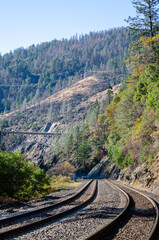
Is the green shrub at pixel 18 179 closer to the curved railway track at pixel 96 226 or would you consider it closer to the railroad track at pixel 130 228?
the curved railway track at pixel 96 226

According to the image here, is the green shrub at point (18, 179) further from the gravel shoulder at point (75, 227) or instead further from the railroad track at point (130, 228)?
the railroad track at point (130, 228)

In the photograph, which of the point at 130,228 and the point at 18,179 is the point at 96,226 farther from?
the point at 18,179

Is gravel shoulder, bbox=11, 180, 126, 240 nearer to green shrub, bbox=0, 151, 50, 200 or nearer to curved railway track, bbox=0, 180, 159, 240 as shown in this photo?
curved railway track, bbox=0, 180, 159, 240

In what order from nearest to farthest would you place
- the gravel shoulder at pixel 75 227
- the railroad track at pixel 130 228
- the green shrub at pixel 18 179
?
the railroad track at pixel 130 228
the gravel shoulder at pixel 75 227
the green shrub at pixel 18 179

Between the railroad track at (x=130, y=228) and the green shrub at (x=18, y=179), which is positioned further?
the green shrub at (x=18, y=179)

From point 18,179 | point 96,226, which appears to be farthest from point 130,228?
point 18,179

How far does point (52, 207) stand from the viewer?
10273mm

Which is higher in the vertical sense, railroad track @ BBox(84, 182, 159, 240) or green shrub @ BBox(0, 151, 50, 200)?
railroad track @ BBox(84, 182, 159, 240)

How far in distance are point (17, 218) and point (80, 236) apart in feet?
10.5

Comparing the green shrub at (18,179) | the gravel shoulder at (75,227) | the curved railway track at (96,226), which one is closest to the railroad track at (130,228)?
the curved railway track at (96,226)

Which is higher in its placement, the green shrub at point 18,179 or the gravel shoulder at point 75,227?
the gravel shoulder at point 75,227

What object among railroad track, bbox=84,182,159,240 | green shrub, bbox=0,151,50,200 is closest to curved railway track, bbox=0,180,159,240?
railroad track, bbox=84,182,159,240

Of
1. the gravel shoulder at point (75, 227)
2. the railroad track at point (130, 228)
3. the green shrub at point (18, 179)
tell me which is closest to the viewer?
the railroad track at point (130, 228)

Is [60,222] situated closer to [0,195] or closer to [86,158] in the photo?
[0,195]
